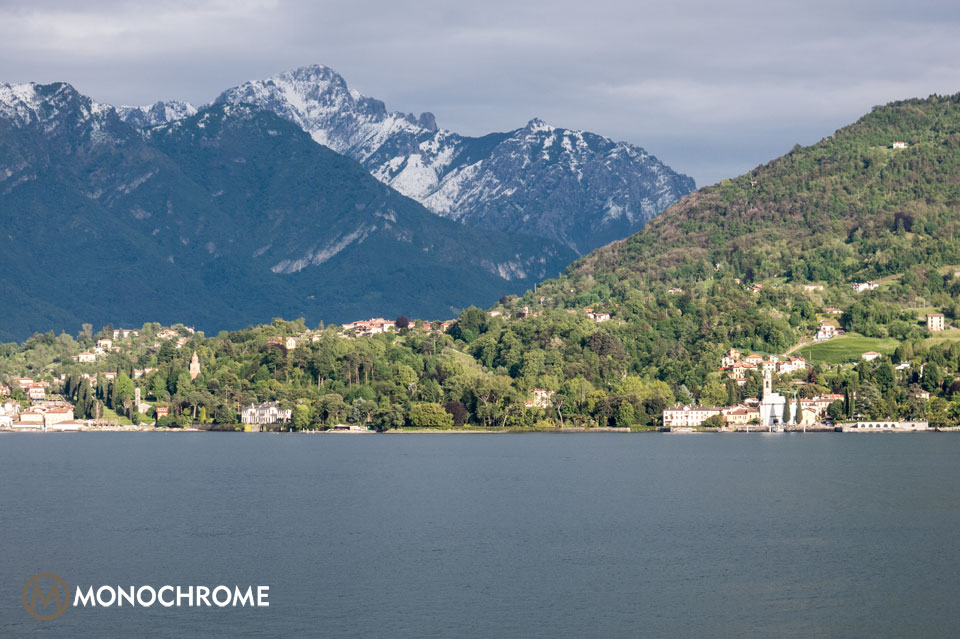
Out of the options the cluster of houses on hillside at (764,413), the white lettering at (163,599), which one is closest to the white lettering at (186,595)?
the white lettering at (163,599)

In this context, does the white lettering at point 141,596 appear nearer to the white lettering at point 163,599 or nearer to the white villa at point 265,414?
the white lettering at point 163,599

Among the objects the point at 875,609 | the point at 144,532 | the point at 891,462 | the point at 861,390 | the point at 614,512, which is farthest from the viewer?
the point at 861,390

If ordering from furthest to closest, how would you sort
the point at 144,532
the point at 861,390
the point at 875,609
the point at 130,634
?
the point at 861,390, the point at 144,532, the point at 875,609, the point at 130,634

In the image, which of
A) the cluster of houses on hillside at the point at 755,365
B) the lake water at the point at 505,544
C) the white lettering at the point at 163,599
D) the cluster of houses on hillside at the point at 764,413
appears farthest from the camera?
the cluster of houses on hillside at the point at 755,365

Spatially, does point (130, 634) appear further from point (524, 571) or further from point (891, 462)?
point (891, 462)

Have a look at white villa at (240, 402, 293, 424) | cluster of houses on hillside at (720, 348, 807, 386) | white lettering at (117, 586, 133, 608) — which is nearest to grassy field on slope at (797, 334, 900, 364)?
cluster of houses on hillside at (720, 348, 807, 386)

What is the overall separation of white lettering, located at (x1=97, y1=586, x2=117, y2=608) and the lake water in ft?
3.52

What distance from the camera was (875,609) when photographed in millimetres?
50938

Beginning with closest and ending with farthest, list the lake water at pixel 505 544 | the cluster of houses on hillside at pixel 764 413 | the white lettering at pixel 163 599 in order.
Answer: the lake water at pixel 505 544 → the white lettering at pixel 163 599 → the cluster of houses on hillside at pixel 764 413

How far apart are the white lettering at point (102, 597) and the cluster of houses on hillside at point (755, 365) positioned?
448ft

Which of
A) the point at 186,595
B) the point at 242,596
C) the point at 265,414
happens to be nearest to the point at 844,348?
the point at 265,414

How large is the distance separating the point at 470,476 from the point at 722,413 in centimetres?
8056

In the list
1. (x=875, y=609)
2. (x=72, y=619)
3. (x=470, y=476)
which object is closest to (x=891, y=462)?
(x=470, y=476)

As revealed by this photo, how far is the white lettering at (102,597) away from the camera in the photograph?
51188mm
